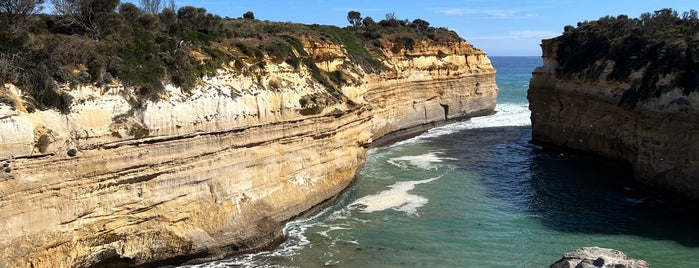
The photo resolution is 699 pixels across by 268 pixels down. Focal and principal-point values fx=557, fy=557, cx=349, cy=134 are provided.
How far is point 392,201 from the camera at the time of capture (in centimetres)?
2195

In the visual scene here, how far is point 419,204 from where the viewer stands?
842 inches

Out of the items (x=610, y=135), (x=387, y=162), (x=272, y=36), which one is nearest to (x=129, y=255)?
(x=272, y=36)

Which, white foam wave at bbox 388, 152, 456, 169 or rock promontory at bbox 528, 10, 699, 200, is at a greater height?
rock promontory at bbox 528, 10, 699, 200

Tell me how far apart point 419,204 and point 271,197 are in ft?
20.4

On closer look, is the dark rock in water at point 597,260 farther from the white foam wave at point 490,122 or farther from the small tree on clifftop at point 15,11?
the white foam wave at point 490,122

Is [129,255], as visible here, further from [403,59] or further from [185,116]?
[403,59]

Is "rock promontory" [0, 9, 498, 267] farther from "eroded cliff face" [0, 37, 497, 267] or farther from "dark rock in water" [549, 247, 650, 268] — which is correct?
"dark rock in water" [549, 247, 650, 268]

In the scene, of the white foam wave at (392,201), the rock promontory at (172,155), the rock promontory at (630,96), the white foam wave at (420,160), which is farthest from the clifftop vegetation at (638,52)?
the rock promontory at (172,155)

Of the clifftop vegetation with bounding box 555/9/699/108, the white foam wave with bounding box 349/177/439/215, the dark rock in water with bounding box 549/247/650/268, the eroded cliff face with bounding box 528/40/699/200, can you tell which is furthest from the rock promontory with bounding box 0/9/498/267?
the clifftop vegetation with bounding box 555/9/699/108

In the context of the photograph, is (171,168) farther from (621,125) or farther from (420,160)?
(621,125)

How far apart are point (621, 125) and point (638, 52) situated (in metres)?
4.74

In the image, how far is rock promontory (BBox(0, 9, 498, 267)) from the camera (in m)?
12.9

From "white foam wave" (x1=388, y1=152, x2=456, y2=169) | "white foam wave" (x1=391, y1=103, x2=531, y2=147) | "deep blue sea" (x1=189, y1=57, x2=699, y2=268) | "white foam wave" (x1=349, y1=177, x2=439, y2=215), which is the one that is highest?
"white foam wave" (x1=391, y1=103, x2=531, y2=147)

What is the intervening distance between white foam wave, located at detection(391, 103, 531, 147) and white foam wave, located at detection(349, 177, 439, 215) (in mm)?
12767
